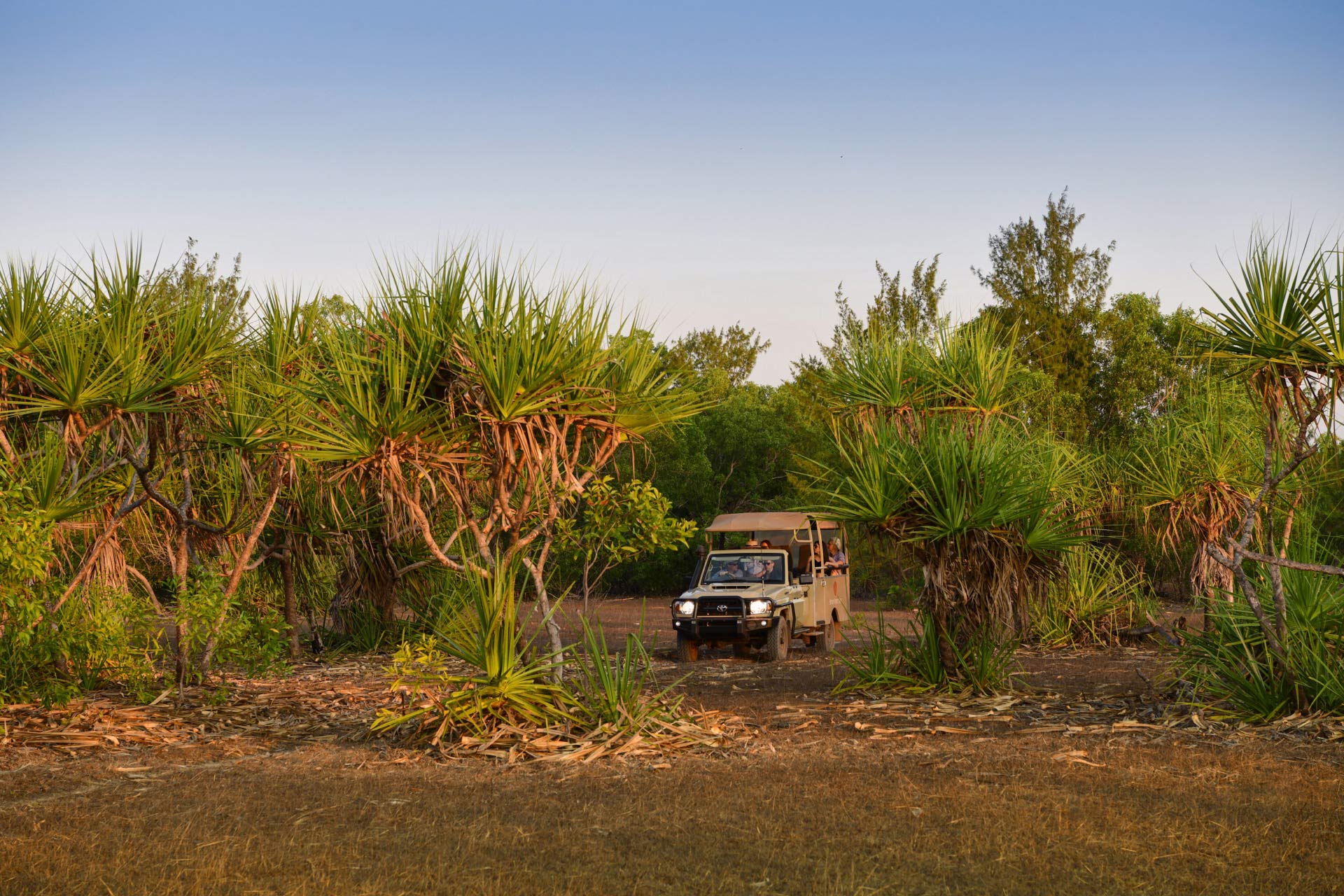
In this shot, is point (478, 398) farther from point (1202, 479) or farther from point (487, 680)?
point (1202, 479)

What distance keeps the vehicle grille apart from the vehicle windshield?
3.14ft

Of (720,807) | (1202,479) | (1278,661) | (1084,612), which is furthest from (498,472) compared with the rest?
(1084,612)

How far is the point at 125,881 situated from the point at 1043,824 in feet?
15.2

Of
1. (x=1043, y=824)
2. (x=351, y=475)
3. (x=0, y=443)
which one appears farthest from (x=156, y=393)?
(x=1043, y=824)

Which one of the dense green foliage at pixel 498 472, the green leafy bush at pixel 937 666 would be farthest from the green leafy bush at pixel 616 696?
the green leafy bush at pixel 937 666

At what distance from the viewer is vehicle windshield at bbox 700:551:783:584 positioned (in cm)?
1647

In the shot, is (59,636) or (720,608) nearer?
(59,636)

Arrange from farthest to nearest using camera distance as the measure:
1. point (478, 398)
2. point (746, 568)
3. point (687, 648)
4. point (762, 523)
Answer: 1. point (762, 523)
2. point (746, 568)
3. point (687, 648)
4. point (478, 398)

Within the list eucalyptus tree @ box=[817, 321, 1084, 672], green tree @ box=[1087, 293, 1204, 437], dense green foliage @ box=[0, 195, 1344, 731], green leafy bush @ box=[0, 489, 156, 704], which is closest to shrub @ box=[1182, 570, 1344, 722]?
dense green foliage @ box=[0, 195, 1344, 731]

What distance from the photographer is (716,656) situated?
54.9ft

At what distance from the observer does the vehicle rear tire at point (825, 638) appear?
1702 centimetres

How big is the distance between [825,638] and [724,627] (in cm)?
226

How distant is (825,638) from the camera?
17.0 metres

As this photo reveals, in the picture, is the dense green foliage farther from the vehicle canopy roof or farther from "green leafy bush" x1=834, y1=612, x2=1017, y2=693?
the vehicle canopy roof
